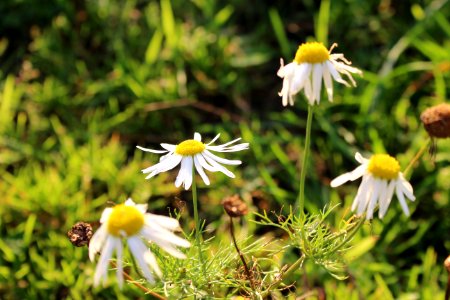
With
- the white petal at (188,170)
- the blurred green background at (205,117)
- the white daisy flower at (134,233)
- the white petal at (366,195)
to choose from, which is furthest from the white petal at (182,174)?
the blurred green background at (205,117)

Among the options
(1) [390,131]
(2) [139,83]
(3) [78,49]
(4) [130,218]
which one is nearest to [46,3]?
(3) [78,49]

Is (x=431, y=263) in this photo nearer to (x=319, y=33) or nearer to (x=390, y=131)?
(x=390, y=131)

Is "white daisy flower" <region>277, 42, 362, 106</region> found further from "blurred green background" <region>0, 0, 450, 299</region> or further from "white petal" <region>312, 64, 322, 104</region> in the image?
"blurred green background" <region>0, 0, 450, 299</region>


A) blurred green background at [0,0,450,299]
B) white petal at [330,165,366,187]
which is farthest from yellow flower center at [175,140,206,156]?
blurred green background at [0,0,450,299]

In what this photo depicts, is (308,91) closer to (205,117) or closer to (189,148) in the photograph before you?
(189,148)

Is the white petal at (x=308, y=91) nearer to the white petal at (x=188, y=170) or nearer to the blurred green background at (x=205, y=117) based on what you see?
the white petal at (x=188, y=170)

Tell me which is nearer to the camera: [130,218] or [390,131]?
[130,218]
